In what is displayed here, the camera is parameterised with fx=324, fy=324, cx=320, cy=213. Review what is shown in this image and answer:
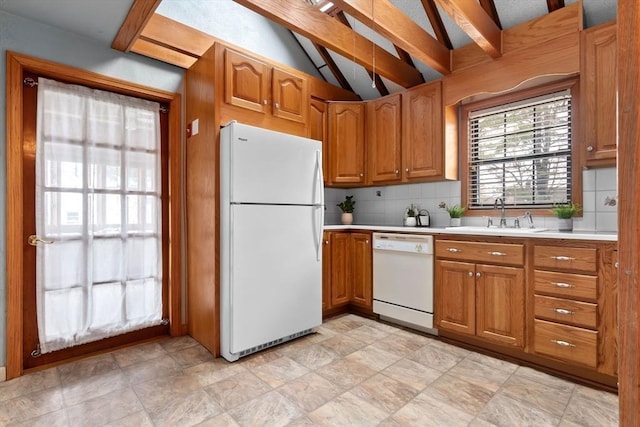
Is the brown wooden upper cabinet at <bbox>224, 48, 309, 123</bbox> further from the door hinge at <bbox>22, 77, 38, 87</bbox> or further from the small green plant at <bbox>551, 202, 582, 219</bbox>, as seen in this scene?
the small green plant at <bbox>551, 202, 582, 219</bbox>

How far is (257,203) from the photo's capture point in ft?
7.97

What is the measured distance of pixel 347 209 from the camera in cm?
398

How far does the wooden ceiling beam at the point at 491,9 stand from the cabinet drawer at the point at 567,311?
225cm

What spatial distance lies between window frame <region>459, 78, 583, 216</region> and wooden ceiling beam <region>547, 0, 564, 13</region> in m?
0.55

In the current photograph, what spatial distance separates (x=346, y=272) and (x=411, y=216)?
92cm

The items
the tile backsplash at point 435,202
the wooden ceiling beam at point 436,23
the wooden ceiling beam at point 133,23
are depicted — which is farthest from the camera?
the wooden ceiling beam at point 436,23

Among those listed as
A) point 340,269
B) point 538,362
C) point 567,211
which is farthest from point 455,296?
point 340,269

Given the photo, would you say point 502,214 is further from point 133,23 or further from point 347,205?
point 133,23

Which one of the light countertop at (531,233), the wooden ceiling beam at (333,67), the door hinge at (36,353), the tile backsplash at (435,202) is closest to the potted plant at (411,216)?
the tile backsplash at (435,202)

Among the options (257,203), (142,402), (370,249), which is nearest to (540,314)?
(370,249)

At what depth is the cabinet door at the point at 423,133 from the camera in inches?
122

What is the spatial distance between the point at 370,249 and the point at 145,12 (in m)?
2.56

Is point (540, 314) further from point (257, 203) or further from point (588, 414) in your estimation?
point (257, 203)

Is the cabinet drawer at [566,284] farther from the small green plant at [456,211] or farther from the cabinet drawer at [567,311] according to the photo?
the small green plant at [456,211]
